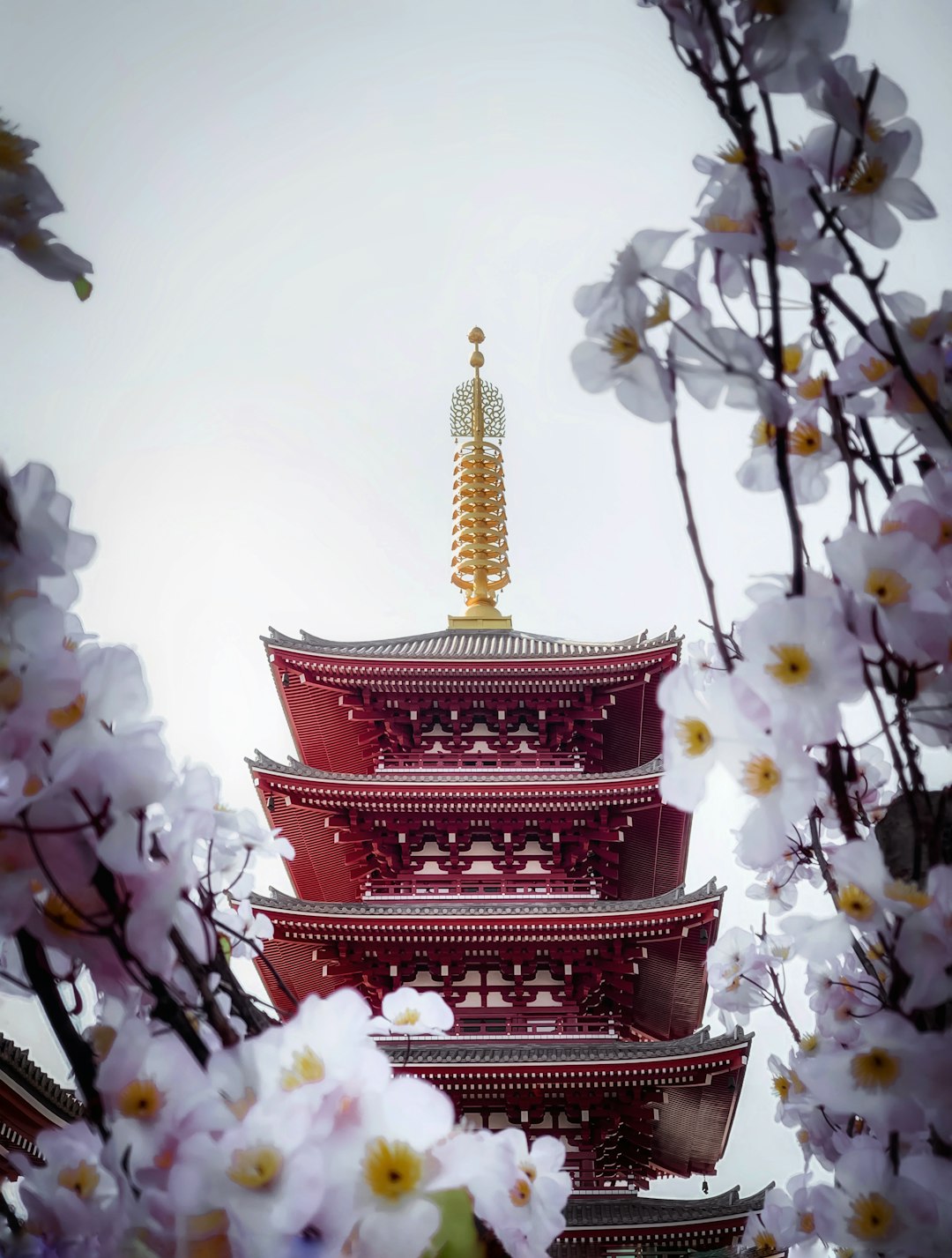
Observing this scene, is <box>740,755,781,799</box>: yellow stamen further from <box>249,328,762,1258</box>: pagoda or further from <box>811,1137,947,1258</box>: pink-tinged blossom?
<box>249,328,762,1258</box>: pagoda

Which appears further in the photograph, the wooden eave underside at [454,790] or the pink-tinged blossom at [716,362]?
the wooden eave underside at [454,790]

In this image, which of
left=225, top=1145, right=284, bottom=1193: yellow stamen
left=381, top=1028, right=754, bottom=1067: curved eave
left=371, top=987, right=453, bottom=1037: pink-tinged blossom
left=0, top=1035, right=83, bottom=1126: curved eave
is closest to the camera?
left=225, top=1145, right=284, bottom=1193: yellow stamen

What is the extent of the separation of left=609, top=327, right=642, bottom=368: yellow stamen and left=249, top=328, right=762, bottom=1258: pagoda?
7.77 meters

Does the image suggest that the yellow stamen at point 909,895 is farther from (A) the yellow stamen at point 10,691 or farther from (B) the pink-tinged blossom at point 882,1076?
(A) the yellow stamen at point 10,691

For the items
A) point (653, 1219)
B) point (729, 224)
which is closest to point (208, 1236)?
point (729, 224)

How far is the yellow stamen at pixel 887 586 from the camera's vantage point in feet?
2.50

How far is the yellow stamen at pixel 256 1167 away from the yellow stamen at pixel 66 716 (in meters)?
0.35

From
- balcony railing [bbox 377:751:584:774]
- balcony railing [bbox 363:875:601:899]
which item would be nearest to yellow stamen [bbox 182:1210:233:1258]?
balcony railing [bbox 363:875:601:899]

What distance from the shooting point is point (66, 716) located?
2.43 ft

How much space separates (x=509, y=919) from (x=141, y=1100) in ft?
26.8

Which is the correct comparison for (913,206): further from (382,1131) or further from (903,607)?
(382,1131)

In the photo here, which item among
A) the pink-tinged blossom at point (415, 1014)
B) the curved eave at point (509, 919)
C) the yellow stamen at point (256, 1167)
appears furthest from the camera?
the curved eave at point (509, 919)

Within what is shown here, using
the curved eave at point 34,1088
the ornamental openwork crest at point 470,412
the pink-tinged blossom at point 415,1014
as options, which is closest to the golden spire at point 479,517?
the ornamental openwork crest at point 470,412

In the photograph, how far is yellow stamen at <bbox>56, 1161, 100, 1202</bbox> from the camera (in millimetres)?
901
